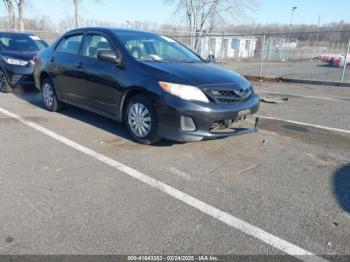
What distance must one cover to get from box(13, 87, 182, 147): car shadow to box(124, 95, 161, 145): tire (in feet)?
0.57

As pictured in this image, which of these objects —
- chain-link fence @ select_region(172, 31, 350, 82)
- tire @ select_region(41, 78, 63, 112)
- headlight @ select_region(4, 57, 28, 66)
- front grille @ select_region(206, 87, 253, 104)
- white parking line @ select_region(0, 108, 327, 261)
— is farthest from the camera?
chain-link fence @ select_region(172, 31, 350, 82)

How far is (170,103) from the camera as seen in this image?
4227 mm

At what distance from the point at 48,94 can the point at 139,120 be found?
2943 millimetres

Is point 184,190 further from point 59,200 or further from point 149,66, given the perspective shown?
point 149,66

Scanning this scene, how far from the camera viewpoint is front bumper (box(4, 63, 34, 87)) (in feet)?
26.6

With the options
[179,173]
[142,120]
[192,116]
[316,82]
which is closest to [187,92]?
[192,116]

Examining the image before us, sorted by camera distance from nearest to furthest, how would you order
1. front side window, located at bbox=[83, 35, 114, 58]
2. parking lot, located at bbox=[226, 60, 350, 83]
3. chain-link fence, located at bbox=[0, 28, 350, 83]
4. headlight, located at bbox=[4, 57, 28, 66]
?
1. front side window, located at bbox=[83, 35, 114, 58]
2. headlight, located at bbox=[4, 57, 28, 66]
3. parking lot, located at bbox=[226, 60, 350, 83]
4. chain-link fence, located at bbox=[0, 28, 350, 83]

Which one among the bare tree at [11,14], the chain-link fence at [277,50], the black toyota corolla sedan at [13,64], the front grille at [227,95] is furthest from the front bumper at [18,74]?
the bare tree at [11,14]

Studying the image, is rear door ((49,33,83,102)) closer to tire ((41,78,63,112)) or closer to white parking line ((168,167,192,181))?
tire ((41,78,63,112))

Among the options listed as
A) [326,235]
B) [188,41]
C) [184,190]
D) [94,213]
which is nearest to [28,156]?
[94,213]

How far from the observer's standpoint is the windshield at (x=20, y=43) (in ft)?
28.8

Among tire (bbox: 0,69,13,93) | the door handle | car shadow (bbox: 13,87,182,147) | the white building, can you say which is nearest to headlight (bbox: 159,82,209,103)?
car shadow (bbox: 13,87,182,147)

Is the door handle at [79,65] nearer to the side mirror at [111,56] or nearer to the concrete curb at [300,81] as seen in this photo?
the side mirror at [111,56]

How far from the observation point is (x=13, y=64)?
26.6 feet
